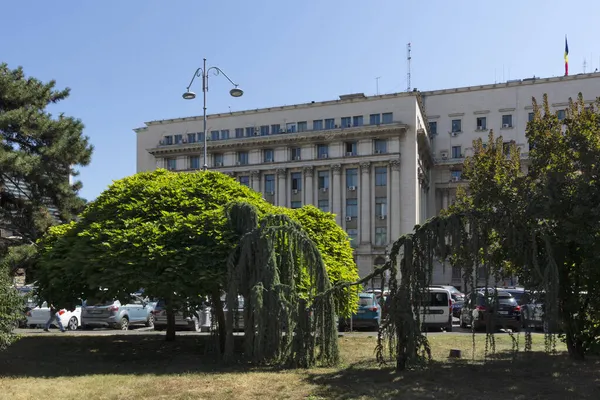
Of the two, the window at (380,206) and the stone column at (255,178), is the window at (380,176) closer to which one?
the window at (380,206)

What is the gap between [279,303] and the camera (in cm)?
1264

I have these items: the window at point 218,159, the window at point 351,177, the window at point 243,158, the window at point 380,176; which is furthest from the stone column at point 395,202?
the window at point 218,159

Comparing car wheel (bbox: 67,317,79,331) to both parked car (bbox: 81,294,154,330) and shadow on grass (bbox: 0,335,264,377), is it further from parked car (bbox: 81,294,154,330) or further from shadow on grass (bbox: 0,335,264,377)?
shadow on grass (bbox: 0,335,264,377)

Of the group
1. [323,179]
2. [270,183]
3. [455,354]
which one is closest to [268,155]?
[270,183]

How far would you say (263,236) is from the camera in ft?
42.5

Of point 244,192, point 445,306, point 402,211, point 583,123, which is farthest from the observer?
point 402,211

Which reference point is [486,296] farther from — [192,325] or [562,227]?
[192,325]

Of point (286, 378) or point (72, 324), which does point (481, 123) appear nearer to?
point (72, 324)

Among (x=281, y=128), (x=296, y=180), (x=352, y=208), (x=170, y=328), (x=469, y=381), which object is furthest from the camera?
(x=281, y=128)

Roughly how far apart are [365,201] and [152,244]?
5289 centimetres

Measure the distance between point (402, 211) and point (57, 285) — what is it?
51649 millimetres

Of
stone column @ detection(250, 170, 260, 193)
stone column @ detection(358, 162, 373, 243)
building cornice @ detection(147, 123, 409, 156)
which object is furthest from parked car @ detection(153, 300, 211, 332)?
stone column @ detection(250, 170, 260, 193)

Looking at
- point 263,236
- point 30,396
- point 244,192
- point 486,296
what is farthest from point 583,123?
point 30,396

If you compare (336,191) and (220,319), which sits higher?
(336,191)
